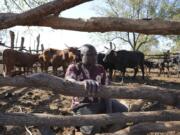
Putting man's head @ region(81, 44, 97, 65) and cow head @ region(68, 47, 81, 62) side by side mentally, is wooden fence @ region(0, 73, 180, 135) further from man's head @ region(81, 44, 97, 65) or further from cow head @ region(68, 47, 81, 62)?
cow head @ region(68, 47, 81, 62)

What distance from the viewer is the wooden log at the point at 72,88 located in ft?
15.8

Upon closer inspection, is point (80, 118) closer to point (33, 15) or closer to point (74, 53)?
point (33, 15)

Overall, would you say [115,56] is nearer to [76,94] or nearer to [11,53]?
[11,53]

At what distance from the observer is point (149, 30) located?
17.2 ft

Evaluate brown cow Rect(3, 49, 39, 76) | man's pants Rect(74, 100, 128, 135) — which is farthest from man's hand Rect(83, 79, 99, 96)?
brown cow Rect(3, 49, 39, 76)

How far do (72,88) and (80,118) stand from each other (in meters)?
0.38

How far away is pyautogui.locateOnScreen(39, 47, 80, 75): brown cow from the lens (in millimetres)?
18641

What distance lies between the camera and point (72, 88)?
4.89 metres

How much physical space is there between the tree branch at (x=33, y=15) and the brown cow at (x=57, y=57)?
13.1 meters

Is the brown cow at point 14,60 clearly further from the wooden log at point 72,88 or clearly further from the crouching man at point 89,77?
the wooden log at point 72,88

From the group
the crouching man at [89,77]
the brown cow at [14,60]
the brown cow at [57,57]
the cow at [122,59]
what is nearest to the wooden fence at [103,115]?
the crouching man at [89,77]

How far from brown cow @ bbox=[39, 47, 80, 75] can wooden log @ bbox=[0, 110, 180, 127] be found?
42.9 feet

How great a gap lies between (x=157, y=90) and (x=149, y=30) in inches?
27.6

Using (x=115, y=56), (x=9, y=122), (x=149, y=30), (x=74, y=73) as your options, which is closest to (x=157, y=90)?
(x=149, y=30)
